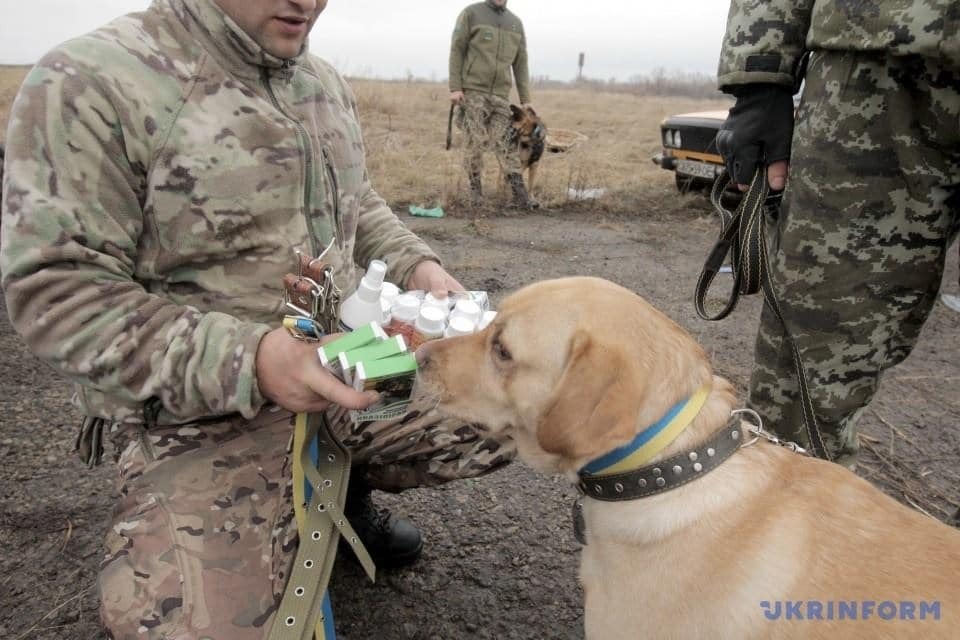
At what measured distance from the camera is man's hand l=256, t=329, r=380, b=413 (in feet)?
4.99

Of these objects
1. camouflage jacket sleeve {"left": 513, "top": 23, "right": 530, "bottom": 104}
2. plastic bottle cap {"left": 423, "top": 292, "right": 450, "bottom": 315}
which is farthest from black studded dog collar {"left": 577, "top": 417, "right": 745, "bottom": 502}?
camouflage jacket sleeve {"left": 513, "top": 23, "right": 530, "bottom": 104}

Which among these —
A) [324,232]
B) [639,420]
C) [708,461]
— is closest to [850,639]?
[708,461]

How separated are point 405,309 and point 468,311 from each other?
0.77 ft

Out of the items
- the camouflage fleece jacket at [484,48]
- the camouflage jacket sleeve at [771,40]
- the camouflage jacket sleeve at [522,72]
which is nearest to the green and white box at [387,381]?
the camouflage jacket sleeve at [771,40]

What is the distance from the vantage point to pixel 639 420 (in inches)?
63.7

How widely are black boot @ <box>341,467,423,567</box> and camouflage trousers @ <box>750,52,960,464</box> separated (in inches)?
62.0

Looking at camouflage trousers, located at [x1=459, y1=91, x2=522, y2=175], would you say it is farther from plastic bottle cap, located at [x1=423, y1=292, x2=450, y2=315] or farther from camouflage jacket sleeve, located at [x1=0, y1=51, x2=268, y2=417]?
camouflage jacket sleeve, located at [x1=0, y1=51, x2=268, y2=417]

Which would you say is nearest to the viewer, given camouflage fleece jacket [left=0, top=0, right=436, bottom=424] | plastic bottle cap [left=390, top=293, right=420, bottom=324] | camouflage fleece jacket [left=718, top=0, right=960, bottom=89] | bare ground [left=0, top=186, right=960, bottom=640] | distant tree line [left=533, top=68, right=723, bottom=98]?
camouflage fleece jacket [left=0, top=0, right=436, bottom=424]

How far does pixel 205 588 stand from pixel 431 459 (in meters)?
0.83

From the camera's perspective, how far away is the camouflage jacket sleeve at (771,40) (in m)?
2.18

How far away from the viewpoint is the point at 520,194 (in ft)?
27.9

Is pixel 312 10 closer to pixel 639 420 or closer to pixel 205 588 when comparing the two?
pixel 639 420

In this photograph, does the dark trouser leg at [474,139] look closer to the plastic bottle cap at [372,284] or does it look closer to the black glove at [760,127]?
the black glove at [760,127]

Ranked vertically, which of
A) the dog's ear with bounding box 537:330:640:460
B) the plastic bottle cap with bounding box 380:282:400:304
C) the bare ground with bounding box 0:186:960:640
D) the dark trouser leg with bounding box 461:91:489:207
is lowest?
the bare ground with bounding box 0:186:960:640
